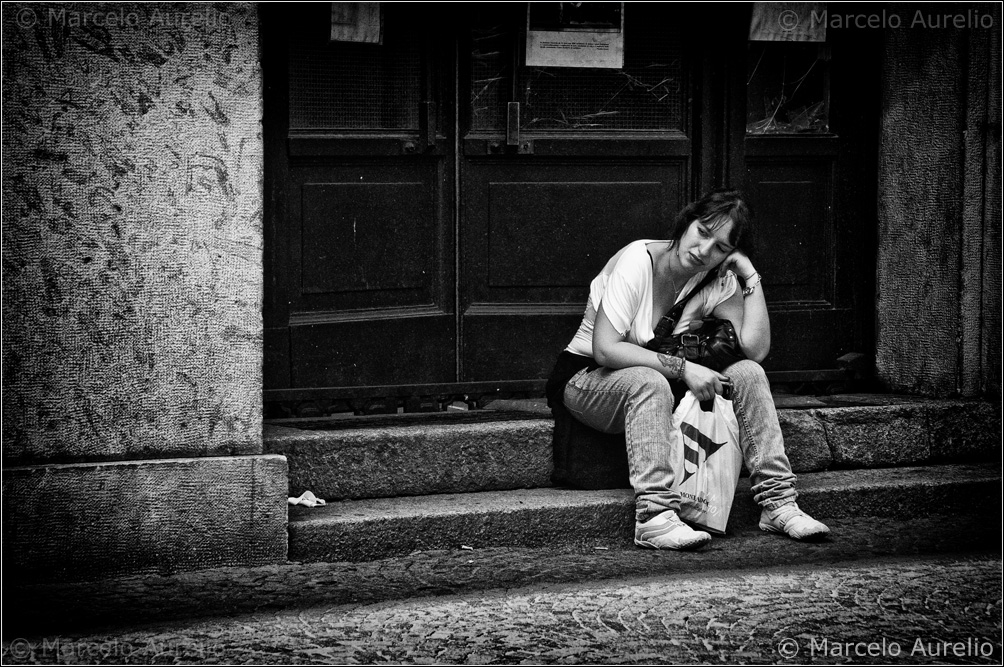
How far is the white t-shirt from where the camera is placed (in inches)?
173

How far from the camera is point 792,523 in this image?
4371 mm

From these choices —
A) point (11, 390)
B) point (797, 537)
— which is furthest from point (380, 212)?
point (797, 537)

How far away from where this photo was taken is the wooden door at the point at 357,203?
4.60 metres

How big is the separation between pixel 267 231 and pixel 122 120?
90 centimetres

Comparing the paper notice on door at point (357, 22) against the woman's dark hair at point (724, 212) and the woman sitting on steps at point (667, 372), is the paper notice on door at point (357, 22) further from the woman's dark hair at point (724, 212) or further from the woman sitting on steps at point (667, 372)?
the woman's dark hair at point (724, 212)

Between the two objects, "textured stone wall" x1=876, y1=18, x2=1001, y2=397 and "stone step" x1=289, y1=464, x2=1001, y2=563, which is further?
"textured stone wall" x1=876, y1=18, x2=1001, y2=397

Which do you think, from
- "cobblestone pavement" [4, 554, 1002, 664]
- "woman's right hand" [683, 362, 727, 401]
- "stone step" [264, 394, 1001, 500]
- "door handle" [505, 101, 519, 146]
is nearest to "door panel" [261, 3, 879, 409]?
"door handle" [505, 101, 519, 146]

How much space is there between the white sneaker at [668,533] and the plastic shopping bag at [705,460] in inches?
4.0

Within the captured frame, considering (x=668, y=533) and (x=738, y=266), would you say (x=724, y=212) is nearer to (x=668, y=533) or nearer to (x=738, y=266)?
(x=738, y=266)

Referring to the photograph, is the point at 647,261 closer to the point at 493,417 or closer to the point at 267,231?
the point at 493,417

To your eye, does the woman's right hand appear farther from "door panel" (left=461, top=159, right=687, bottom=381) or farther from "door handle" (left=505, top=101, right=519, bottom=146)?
"door handle" (left=505, top=101, right=519, bottom=146)

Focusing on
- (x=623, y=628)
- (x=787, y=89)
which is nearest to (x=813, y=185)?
(x=787, y=89)

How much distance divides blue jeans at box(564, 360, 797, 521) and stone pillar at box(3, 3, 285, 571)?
1.23m

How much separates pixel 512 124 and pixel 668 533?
181 centimetres
